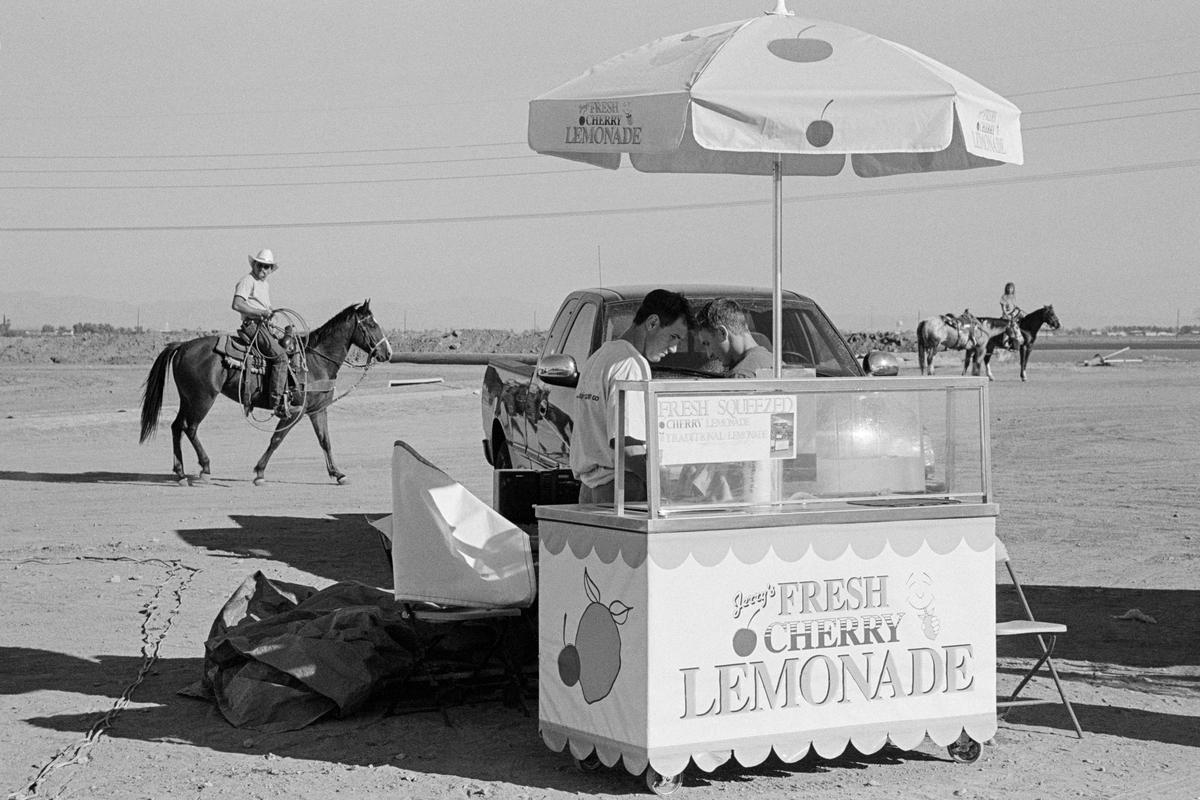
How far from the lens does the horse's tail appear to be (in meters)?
18.8

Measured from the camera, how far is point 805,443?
641 centimetres

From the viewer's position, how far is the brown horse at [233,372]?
18766 millimetres

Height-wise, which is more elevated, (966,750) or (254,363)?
(254,363)

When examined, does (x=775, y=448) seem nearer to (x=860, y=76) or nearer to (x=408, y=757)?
(x=860, y=76)

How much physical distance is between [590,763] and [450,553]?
1263mm

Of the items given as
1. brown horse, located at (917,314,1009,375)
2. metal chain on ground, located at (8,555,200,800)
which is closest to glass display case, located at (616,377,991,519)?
metal chain on ground, located at (8,555,200,800)

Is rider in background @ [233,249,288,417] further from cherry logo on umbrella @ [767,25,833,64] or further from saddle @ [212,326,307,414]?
cherry logo on umbrella @ [767,25,833,64]

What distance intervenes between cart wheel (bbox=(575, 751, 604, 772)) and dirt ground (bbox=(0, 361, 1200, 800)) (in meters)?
0.08

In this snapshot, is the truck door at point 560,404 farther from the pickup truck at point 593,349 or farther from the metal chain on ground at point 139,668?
the metal chain on ground at point 139,668

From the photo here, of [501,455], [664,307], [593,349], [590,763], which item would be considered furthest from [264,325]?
[590,763]

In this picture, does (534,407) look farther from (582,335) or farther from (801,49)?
(801,49)

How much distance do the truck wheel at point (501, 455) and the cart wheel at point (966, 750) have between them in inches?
287

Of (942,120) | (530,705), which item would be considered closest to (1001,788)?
(530,705)

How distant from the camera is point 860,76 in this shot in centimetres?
670
